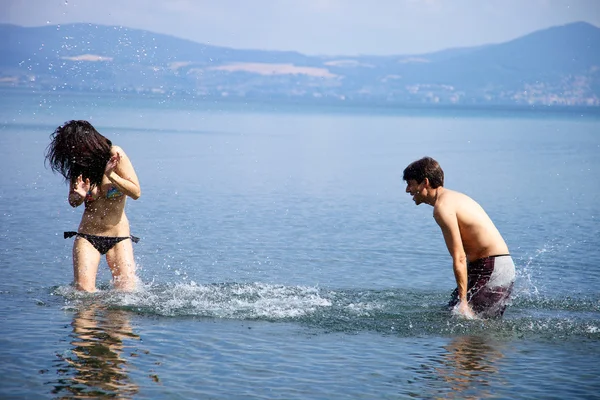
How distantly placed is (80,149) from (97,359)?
2295mm

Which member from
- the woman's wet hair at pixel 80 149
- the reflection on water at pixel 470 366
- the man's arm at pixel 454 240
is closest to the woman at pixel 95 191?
the woman's wet hair at pixel 80 149

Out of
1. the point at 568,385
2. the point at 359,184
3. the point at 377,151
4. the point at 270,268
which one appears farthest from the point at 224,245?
the point at 377,151

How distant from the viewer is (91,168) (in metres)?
9.66

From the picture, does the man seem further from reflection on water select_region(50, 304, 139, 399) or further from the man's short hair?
reflection on water select_region(50, 304, 139, 399)

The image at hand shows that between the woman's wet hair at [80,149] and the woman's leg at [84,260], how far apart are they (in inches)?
30.1

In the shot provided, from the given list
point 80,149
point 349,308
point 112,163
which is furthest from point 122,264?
point 349,308

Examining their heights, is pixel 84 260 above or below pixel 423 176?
below

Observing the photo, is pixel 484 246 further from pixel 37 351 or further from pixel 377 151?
pixel 377 151

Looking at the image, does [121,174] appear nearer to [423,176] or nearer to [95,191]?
[95,191]

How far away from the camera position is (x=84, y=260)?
988 centimetres

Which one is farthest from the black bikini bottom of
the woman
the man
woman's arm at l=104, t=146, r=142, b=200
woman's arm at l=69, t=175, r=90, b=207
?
the man

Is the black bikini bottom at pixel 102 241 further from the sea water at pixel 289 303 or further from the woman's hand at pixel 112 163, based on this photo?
the woman's hand at pixel 112 163

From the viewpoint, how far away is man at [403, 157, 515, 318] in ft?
30.5

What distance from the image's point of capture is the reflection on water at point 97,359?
25.0ft
